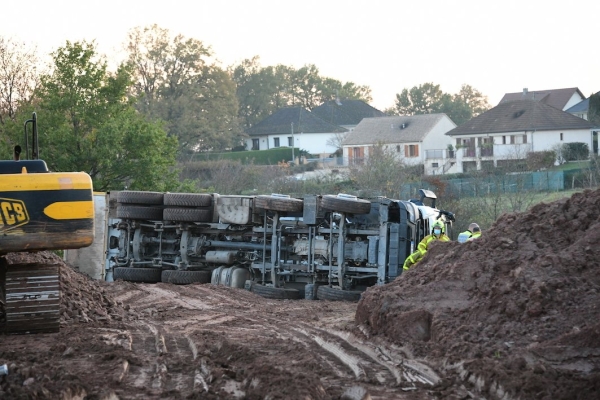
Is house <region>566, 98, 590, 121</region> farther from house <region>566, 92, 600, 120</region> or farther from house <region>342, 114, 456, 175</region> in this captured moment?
house <region>342, 114, 456, 175</region>

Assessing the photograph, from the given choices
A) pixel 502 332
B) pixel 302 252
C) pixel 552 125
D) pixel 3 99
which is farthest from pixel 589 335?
pixel 552 125

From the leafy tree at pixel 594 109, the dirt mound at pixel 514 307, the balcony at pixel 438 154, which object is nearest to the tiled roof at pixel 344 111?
the balcony at pixel 438 154

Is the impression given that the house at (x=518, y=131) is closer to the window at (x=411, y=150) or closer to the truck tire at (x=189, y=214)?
the window at (x=411, y=150)

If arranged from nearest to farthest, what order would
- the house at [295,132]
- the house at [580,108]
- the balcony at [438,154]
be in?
1. the balcony at [438,154]
2. the house at [580,108]
3. the house at [295,132]

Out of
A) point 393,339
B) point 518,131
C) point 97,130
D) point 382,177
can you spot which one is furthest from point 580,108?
point 393,339

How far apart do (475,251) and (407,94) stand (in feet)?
324

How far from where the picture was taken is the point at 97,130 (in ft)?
119

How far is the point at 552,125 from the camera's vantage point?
2778 inches

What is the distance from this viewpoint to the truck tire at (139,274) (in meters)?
20.0

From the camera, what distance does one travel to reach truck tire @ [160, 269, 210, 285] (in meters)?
19.5

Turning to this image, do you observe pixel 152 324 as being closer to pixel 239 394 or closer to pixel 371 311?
pixel 371 311

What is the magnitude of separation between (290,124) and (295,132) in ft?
3.30

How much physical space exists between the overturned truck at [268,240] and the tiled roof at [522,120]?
5219 centimetres

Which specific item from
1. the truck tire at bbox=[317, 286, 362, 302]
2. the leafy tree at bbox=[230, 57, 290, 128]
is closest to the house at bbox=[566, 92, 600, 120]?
the leafy tree at bbox=[230, 57, 290, 128]
